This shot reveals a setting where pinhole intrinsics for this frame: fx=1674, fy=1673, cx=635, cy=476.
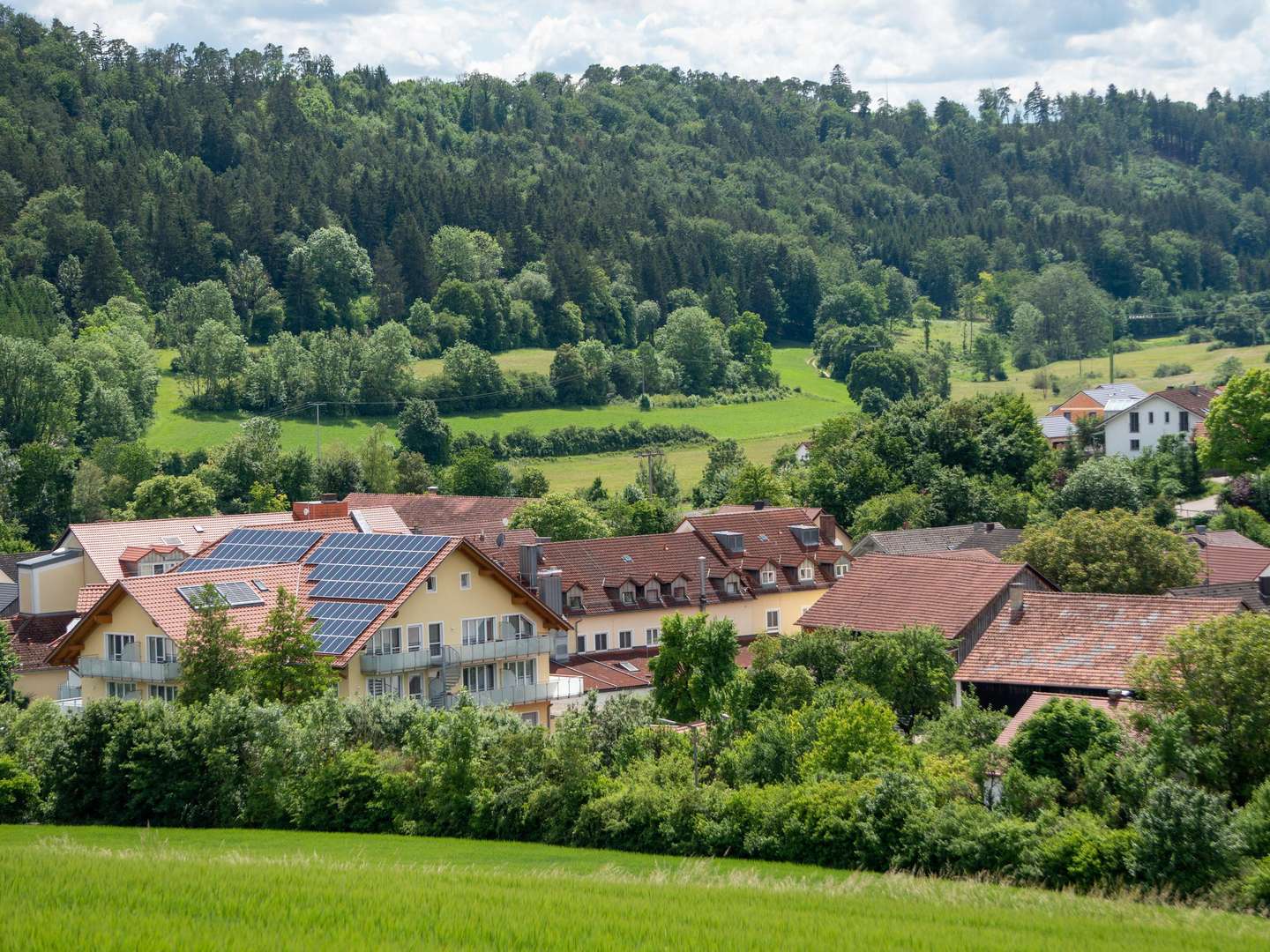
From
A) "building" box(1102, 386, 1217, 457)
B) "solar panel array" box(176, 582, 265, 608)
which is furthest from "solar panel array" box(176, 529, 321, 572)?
"building" box(1102, 386, 1217, 457)

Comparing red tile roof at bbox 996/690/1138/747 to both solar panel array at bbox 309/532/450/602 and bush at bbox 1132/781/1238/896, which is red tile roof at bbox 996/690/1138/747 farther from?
solar panel array at bbox 309/532/450/602

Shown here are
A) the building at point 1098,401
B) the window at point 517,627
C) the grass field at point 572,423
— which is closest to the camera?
the window at point 517,627

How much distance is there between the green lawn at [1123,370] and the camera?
478ft

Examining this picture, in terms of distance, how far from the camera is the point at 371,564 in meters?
46.9

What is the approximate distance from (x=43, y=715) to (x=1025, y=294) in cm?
16425

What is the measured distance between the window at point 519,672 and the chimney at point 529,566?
6.92 meters

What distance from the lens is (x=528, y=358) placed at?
14162 cm

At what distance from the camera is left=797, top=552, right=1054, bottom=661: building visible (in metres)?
48.8

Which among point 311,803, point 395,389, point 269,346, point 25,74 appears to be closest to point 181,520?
point 311,803

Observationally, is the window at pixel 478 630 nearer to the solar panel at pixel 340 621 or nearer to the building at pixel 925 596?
the solar panel at pixel 340 621

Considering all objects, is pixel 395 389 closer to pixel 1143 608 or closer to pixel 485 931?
pixel 1143 608

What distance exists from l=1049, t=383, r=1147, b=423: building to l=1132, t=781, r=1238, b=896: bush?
90658mm

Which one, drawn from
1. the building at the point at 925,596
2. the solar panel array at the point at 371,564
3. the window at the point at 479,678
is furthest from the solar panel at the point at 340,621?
the building at the point at 925,596

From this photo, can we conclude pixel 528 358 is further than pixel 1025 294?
No
